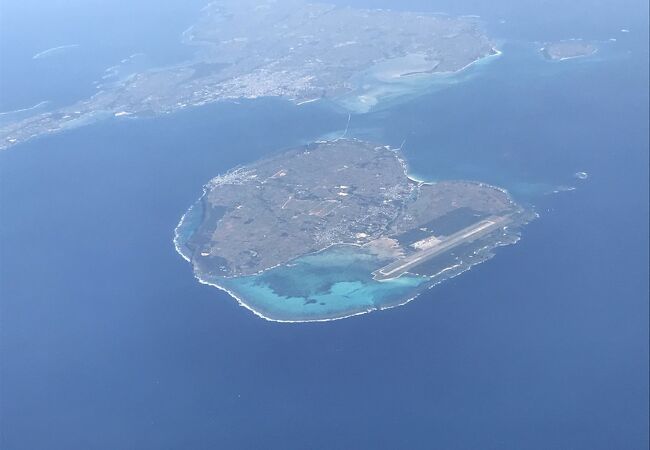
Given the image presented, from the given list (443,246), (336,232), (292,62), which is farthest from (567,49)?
(336,232)

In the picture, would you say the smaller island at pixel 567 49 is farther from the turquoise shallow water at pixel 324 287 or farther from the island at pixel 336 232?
the turquoise shallow water at pixel 324 287

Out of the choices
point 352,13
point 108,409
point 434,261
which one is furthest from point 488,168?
point 352,13

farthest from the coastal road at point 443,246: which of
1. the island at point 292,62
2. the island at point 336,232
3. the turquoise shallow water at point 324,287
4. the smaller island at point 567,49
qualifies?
the smaller island at point 567,49

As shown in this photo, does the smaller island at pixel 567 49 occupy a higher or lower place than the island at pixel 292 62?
higher

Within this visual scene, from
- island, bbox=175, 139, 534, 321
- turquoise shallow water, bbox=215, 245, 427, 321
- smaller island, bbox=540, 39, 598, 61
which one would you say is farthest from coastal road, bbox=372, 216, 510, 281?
smaller island, bbox=540, 39, 598, 61

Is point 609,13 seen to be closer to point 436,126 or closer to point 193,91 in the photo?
point 436,126
